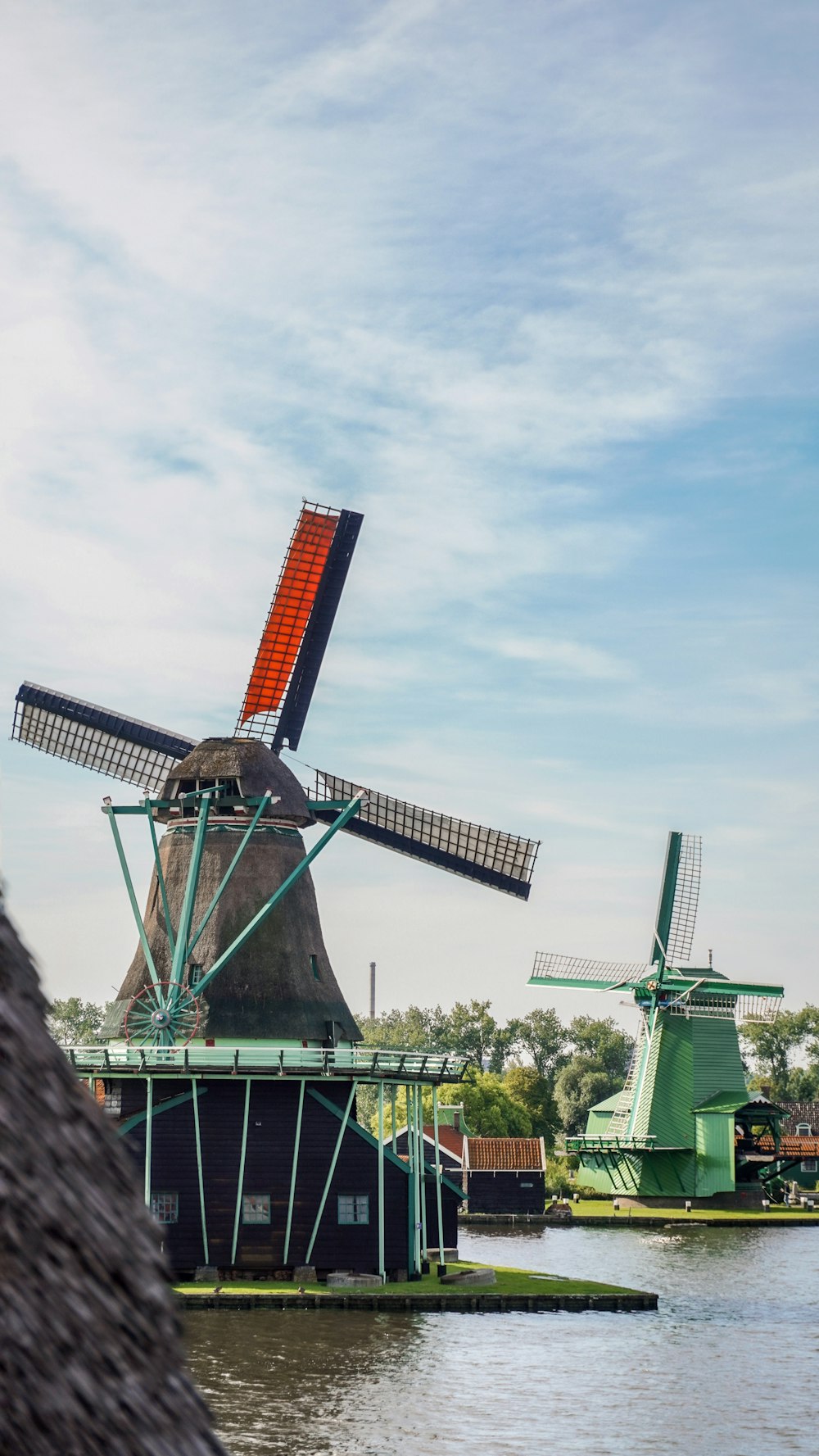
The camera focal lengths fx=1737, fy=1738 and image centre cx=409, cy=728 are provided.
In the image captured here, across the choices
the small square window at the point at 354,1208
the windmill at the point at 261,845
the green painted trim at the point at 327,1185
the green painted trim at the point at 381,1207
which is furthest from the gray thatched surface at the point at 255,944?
the small square window at the point at 354,1208

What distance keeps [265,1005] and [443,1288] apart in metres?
6.24

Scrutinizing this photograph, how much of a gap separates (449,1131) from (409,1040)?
54.0 m

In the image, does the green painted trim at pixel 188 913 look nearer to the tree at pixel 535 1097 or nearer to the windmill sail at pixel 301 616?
the windmill sail at pixel 301 616

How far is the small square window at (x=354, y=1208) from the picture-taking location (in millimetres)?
31750

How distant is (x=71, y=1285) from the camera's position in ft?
18.4

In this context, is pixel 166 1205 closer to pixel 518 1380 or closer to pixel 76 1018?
pixel 518 1380

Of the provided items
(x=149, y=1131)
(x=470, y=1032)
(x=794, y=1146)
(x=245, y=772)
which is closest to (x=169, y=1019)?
(x=149, y=1131)

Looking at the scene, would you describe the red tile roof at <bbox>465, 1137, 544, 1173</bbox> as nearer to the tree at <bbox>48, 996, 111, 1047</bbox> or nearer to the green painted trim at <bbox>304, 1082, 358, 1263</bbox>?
the green painted trim at <bbox>304, 1082, 358, 1263</bbox>

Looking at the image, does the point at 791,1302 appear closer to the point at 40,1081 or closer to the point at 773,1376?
the point at 773,1376

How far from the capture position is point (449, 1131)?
6231 cm

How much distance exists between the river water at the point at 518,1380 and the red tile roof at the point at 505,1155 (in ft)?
83.8

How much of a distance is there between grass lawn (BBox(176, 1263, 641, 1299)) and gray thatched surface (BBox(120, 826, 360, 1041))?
4.75m

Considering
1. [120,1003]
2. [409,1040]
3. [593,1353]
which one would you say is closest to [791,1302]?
[593,1353]

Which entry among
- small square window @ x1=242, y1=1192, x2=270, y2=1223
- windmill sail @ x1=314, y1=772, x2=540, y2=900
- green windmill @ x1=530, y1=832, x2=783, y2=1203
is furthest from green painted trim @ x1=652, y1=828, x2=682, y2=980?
small square window @ x1=242, y1=1192, x2=270, y2=1223
